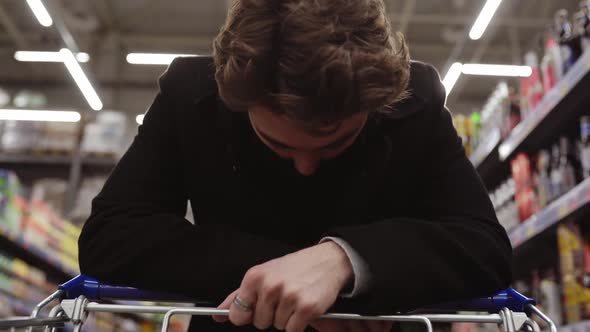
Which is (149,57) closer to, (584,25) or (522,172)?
(522,172)

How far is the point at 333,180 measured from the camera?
1286mm

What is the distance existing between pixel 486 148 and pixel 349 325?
3620 mm

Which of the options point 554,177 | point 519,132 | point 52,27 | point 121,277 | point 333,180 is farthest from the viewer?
point 52,27

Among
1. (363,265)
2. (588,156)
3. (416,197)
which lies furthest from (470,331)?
(363,265)

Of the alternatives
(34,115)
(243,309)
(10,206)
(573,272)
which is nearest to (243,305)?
(243,309)

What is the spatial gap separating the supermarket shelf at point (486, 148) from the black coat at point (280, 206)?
2961 mm

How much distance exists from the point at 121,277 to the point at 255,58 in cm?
46

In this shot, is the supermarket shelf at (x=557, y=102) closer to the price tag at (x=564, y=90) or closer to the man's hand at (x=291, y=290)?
the price tag at (x=564, y=90)

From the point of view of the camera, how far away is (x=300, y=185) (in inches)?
50.8

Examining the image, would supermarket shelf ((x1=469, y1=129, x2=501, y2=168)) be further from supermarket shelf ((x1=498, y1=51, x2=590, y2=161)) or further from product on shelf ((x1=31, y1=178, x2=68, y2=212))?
product on shelf ((x1=31, y1=178, x2=68, y2=212))

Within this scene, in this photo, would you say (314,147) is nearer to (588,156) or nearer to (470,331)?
(588,156)

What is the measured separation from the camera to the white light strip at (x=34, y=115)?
316 inches

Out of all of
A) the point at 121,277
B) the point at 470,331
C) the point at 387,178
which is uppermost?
the point at 387,178

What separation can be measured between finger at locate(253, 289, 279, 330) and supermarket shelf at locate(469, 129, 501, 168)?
140 inches
